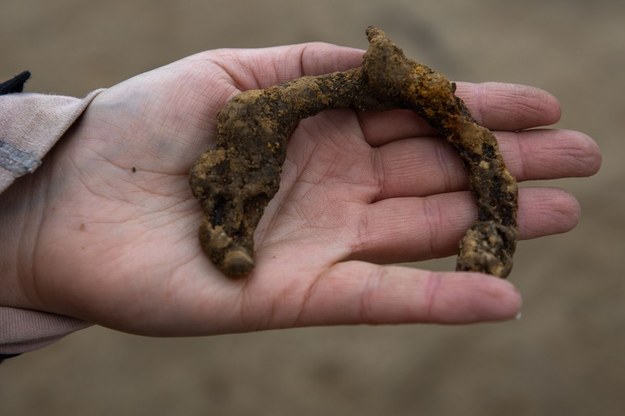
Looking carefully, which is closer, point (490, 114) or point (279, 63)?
point (490, 114)

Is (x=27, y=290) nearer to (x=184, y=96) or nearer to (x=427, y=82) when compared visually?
(x=184, y=96)

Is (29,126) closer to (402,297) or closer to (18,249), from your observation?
(18,249)

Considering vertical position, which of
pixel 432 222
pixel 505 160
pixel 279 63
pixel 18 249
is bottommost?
pixel 18 249

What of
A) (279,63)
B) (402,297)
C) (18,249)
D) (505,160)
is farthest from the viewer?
(279,63)

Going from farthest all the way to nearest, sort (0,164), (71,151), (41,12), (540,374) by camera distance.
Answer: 1. (41,12)
2. (540,374)
3. (71,151)
4. (0,164)

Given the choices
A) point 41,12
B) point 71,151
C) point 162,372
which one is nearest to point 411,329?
point 162,372

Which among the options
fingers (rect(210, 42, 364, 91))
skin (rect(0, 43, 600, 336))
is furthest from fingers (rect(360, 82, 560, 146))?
fingers (rect(210, 42, 364, 91))

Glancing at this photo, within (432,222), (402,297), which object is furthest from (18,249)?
(432,222)

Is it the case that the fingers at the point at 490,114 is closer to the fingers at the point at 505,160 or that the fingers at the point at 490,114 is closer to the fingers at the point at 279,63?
the fingers at the point at 505,160
